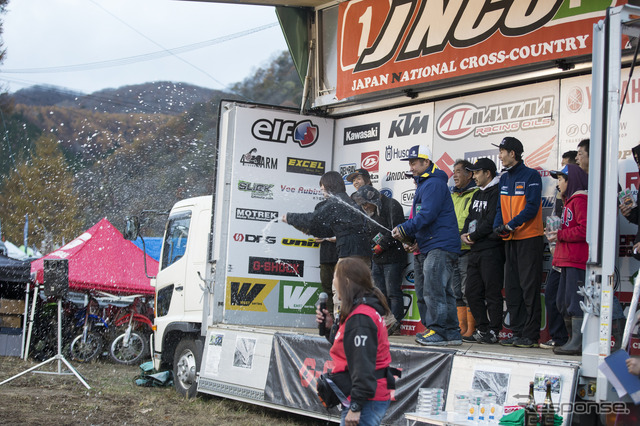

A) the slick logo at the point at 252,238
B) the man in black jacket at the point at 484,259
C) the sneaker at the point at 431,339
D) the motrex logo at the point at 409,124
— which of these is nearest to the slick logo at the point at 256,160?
the slick logo at the point at 252,238

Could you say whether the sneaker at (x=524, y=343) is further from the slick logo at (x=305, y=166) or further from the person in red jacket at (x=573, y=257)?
the slick logo at (x=305, y=166)

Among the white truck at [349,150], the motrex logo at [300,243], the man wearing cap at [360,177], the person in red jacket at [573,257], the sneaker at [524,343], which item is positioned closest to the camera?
the person in red jacket at [573,257]

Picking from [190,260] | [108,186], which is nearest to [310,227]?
[190,260]

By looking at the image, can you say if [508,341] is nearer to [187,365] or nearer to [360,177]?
[360,177]

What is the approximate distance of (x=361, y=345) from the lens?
3.94 metres

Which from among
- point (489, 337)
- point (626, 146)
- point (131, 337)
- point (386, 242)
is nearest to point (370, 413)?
point (489, 337)

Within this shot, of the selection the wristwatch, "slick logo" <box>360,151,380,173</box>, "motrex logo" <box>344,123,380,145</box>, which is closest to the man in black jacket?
"slick logo" <box>360,151,380,173</box>

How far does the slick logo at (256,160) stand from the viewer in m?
8.84

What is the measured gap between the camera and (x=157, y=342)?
32.4 ft

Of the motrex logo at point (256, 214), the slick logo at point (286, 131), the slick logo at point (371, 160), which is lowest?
the motrex logo at point (256, 214)

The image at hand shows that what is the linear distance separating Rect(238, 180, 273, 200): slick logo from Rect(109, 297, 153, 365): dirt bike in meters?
6.42

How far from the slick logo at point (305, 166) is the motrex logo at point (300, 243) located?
85 centimetres

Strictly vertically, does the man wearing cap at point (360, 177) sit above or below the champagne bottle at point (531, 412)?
above

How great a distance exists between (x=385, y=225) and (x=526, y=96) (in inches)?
80.0
